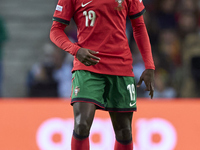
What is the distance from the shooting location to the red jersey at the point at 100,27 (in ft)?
12.1

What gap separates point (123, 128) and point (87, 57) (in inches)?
32.9

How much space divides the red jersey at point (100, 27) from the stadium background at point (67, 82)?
6.27 ft

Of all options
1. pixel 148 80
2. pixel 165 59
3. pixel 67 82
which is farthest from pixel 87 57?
pixel 165 59

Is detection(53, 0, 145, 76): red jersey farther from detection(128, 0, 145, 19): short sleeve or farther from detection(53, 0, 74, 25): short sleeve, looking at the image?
detection(128, 0, 145, 19): short sleeve

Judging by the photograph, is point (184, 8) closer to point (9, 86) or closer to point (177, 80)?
point (177, 80)

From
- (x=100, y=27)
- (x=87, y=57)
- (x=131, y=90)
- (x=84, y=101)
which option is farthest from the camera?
(x=131, y=90)

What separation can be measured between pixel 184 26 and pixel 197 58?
904mm

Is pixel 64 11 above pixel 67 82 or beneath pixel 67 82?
above

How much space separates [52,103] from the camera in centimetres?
569

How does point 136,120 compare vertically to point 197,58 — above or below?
below

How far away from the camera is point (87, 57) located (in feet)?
11.2

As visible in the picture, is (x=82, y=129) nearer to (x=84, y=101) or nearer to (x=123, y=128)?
(x=84, y=101)

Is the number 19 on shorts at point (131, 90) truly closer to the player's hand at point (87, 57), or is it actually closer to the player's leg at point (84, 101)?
the player's leg at point (84, 101)

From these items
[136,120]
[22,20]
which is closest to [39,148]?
[136,120]
